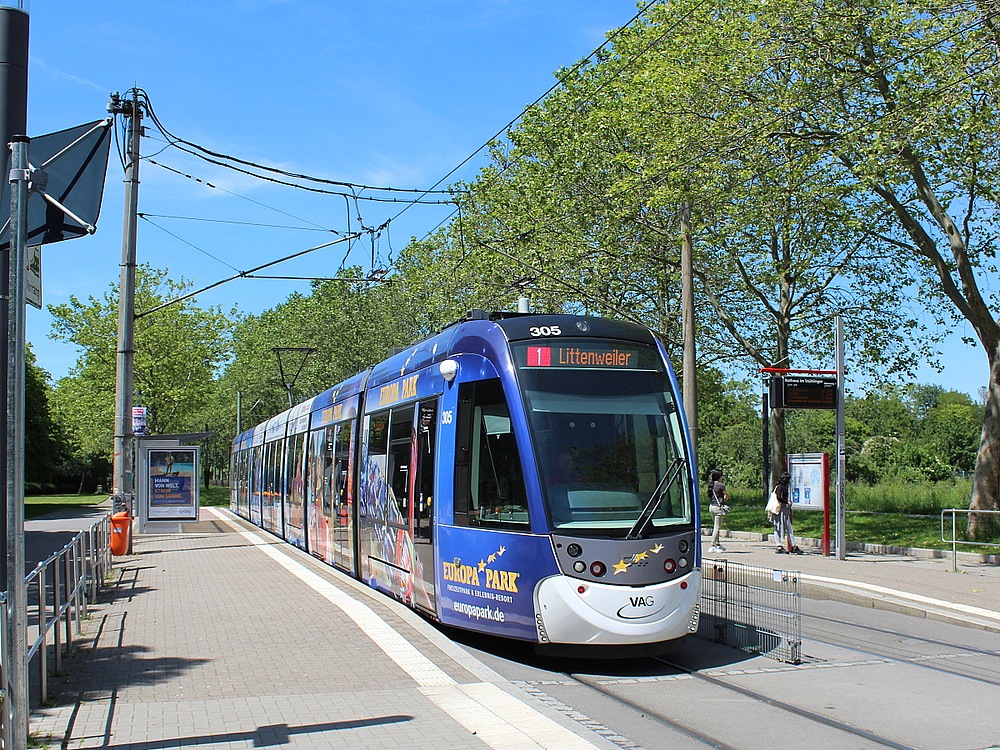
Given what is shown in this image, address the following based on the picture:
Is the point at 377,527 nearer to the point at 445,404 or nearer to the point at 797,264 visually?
the point at 445,404

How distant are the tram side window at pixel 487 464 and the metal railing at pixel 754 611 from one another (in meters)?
2.85

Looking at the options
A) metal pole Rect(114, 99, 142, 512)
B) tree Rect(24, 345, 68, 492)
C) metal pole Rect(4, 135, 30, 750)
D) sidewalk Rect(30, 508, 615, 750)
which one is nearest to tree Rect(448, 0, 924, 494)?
metal pole Rect(114, 99, 142, 512)

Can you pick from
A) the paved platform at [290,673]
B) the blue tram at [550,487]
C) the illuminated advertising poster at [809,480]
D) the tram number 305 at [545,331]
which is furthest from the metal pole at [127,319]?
the tram number 305 at [545,331]

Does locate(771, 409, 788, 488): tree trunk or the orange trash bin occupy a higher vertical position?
locate(771, 409, 788, 488): tree trunk

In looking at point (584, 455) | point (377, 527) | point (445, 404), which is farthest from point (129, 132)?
point (584, 455)

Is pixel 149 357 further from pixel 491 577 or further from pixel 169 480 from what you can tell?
pixel 491 577

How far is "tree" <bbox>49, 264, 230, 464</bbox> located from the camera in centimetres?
5706

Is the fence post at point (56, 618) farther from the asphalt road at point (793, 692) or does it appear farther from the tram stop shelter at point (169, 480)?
the tram stop shelter at point (169, 480)

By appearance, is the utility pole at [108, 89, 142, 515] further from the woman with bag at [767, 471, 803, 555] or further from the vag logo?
the vag logo

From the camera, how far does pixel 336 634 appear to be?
1038cm

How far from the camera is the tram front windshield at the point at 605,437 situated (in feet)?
31.1

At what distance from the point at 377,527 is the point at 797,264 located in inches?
764

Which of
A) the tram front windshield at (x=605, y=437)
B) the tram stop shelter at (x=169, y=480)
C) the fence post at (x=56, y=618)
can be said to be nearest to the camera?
the fence post at (x=56, y=618)

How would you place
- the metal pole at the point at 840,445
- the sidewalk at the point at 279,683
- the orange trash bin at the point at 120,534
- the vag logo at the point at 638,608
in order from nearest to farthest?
the sidewalk at the point at 279,683
the vag logo at the point at 638,608
the metal pole at the point at 840,445
the orange trash bin at the point at 120,534
